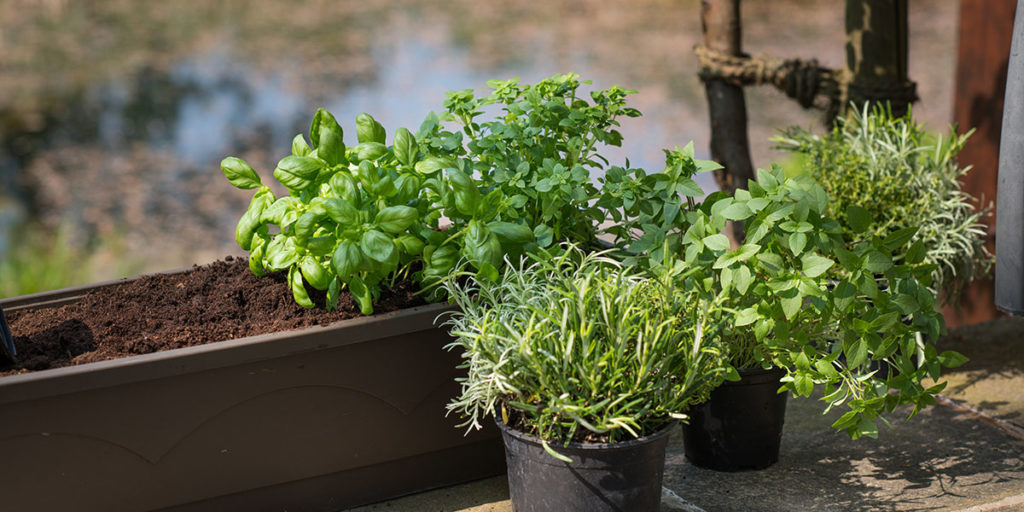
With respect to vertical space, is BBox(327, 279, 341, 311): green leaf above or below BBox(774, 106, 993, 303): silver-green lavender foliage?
below

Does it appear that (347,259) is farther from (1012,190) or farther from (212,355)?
(1012,190)

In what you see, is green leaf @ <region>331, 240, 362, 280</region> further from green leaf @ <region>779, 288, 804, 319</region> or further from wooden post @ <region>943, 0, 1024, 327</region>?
wooden post @ <region>943, 0, 1024, 327</region>

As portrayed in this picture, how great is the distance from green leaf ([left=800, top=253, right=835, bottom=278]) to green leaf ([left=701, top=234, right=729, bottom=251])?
147 mm

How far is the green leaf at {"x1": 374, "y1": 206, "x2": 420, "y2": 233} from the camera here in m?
1.82

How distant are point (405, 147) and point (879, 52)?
1727mm

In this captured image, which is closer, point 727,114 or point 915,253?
point 915,253

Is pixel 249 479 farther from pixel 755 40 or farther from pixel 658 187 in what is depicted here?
pixel 755 40

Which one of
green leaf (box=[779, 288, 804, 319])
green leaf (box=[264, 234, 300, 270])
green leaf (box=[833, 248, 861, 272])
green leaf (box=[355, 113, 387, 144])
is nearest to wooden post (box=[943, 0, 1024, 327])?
green leaf (box=[833, 248, 861, 272])

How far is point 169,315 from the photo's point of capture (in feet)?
6.52

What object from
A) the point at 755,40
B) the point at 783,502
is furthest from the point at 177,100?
the point at 783,502

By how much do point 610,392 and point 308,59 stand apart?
7.91m

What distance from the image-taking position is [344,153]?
197 cm

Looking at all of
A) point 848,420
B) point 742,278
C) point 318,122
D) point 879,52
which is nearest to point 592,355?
point 742,278

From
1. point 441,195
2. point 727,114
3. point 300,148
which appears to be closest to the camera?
point 441,195
